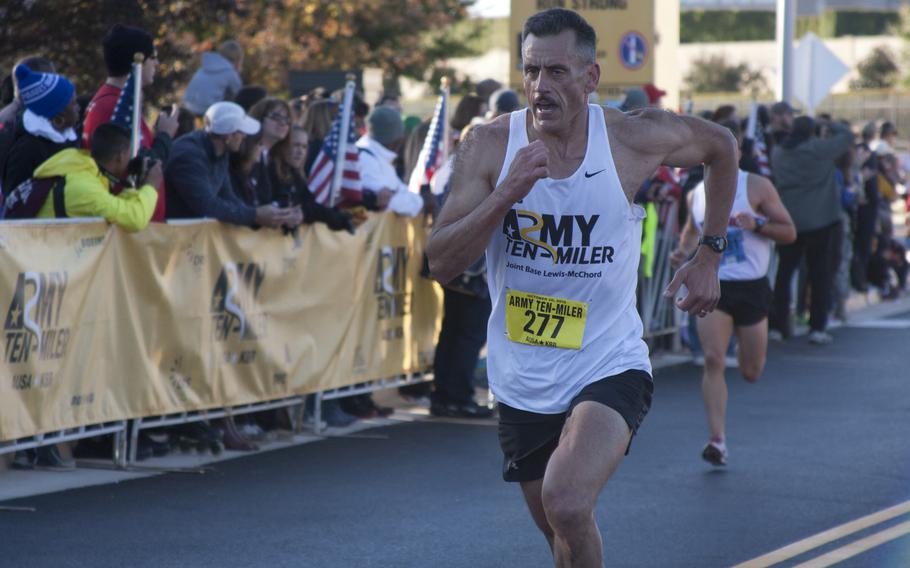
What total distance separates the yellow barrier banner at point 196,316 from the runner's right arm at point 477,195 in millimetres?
3691

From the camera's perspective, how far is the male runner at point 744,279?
30.8 ft

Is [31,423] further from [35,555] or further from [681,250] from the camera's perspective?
[681,250]

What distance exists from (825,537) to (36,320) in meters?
4.24

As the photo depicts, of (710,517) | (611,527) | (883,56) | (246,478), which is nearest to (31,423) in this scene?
(246,478)

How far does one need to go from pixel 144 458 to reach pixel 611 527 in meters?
3.03

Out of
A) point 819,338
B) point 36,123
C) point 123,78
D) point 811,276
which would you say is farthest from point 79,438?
point 811,276

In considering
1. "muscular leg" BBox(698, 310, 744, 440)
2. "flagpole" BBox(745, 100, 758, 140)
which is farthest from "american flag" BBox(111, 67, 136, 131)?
"flagpole" BBox(745, 100, 758, 140)

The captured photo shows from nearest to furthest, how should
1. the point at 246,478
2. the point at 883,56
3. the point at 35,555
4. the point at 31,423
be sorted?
1. the point at 35,555
2. the point at 31,423
3. the point at 246,478
4. the point at 883,56

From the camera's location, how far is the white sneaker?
1585cm

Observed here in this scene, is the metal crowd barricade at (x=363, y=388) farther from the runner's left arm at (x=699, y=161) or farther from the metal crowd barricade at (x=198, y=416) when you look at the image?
the runner's left arm at (x=699, y=161)

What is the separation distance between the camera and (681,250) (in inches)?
380

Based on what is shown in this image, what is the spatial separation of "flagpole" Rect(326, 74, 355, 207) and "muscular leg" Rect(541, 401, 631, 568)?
5.88 metres

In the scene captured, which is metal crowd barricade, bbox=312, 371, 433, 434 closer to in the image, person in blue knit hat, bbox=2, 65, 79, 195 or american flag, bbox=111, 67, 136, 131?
american flag, bbox=111, 67, 136, 131

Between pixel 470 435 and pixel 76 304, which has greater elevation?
pixel 76 304
